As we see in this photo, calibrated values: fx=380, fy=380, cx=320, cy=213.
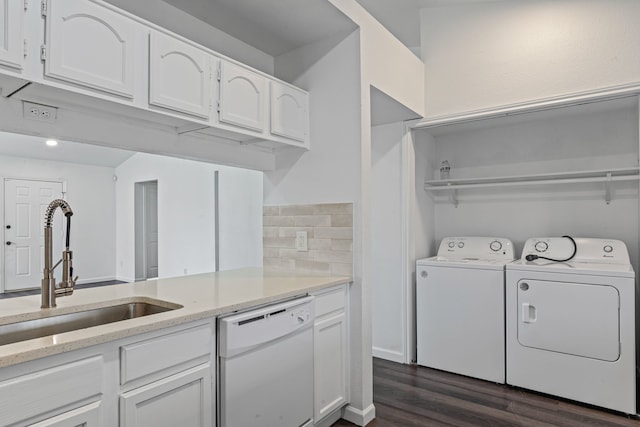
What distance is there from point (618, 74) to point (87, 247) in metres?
7.57

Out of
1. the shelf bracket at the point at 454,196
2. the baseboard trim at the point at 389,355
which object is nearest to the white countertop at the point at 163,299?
the baseboard trim at the point at 389,355

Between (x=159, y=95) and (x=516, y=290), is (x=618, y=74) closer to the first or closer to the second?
(x=516, y=290)

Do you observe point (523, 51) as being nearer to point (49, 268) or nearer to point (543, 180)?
point (543, 180)

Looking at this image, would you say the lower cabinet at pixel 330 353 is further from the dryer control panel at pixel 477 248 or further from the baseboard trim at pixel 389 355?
the dryer control panel at pixel 477 248

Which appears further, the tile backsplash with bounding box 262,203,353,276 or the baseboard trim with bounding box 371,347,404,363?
the baseboard trim with bounding box 371,347,404,363

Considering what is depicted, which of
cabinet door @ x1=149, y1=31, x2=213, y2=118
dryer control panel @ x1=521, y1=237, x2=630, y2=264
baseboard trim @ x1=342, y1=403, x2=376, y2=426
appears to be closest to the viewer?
cabinet door @ x1=149, y1=31, x2=213, y2=118

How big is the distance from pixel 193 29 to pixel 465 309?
2613mm

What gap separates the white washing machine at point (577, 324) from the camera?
2307 millimetres

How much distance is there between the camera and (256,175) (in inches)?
162

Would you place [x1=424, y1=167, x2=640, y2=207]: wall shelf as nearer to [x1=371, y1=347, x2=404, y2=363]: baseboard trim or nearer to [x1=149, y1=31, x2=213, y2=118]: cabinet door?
[x1=371, y1=347, x2=404, y2=363]: baseboard trim

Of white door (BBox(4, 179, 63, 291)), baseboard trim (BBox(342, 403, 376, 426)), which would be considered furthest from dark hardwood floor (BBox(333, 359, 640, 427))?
white door (BBox(4, 179, 63, 291))

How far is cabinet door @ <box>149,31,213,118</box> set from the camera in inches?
63.3

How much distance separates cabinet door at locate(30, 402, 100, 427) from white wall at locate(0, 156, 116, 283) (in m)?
6.24

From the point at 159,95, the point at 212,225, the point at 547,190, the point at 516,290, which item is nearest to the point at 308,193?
the point at 159,95
